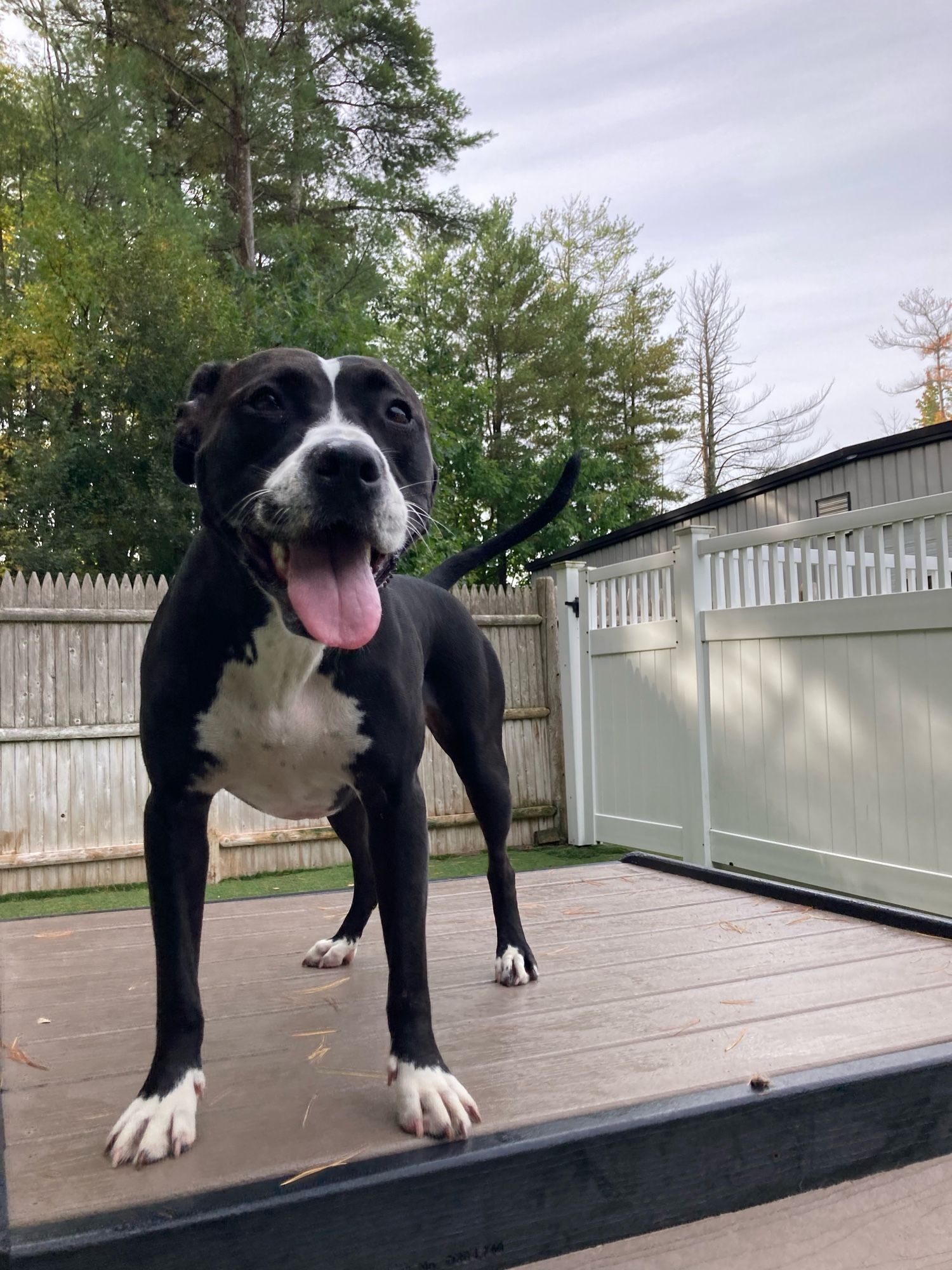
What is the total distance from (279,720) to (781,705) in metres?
3.48

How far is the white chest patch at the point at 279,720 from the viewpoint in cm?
167

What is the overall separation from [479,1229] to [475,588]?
5.63 metres

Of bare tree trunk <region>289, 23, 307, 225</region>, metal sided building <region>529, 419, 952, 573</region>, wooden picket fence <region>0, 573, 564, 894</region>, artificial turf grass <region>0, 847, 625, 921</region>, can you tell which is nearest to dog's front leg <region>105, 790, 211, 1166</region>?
artificial turf grass <region>0, 847, 625, 921</region>

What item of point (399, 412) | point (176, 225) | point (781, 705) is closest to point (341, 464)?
point (399, 412)

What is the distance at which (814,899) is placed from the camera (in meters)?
3.04

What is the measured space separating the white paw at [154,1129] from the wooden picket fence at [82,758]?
424 cm

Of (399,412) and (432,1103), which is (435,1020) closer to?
(432,1103)

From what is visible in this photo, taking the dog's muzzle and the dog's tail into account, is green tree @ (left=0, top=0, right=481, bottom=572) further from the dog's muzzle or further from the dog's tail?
the dog's muzzle

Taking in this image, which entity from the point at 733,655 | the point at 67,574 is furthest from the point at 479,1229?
the point at 67,574

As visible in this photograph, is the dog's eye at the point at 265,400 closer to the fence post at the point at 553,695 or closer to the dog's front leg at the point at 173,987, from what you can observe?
the dog's front leg at the point at 173,987

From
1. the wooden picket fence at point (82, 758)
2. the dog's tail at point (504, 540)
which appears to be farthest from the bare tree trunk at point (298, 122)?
the dog's tail at point (504, 540)

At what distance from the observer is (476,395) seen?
54.2ft

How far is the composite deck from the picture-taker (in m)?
1.41

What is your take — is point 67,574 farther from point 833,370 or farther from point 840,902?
point 833,370
